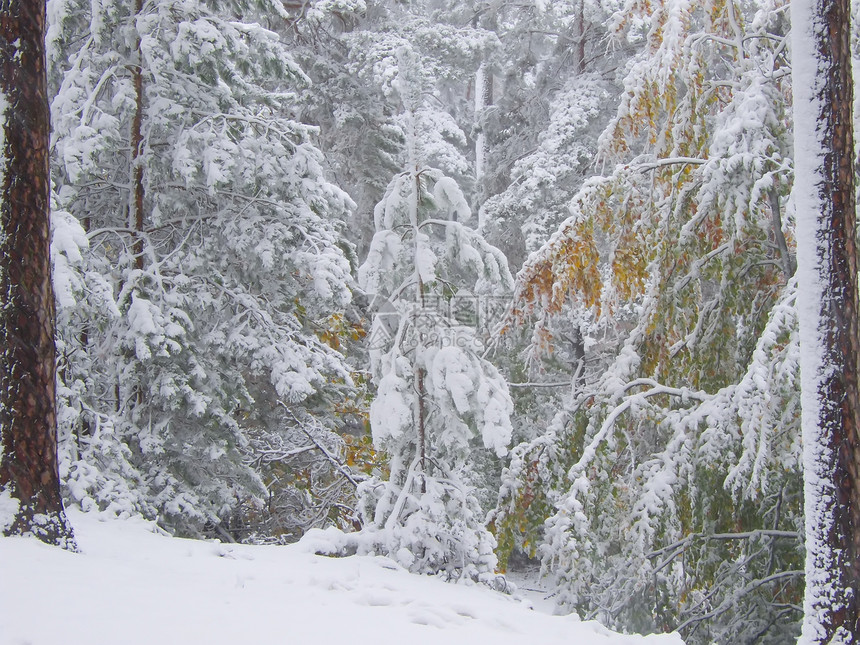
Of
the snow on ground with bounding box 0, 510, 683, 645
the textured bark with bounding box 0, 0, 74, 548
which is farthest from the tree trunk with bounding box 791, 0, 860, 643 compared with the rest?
the textured bark with bounding box 0, 0, 74, 548

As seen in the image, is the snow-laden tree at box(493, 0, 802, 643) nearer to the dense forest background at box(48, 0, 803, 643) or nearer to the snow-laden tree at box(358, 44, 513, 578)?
the dense forest background at box(48, 0, 803, 643)

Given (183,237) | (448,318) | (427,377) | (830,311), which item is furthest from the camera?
(183,237)

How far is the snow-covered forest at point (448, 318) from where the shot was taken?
21.2 ft

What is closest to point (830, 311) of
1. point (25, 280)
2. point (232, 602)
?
point (232, 602)

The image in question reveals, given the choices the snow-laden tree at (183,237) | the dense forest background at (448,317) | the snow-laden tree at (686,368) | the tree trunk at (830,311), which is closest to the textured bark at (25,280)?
the dense forest background at (448,317)

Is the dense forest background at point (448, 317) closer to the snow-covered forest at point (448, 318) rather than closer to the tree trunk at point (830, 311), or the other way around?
the snow-covered forest at point (448, 318)

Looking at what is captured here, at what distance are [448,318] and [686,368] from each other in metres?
2.50

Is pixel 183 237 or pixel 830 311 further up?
pixel 183 237

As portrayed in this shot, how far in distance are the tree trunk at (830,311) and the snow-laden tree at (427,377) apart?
288 centimetres

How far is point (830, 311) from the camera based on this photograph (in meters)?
4.48

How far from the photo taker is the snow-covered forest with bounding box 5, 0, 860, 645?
6.47 meters

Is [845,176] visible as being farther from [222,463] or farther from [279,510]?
[279,510]

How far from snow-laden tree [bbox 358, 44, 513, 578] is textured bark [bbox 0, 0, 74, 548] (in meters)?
2.85

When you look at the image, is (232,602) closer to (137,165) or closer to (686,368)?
(686,368)
